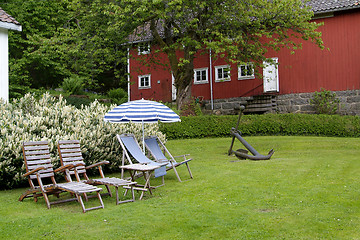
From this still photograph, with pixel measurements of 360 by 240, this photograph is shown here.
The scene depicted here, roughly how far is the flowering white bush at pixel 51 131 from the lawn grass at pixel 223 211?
660 millimetres

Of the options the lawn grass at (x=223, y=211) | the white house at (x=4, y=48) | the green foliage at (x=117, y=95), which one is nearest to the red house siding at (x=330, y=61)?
the green foliage at (x=117, y=95)

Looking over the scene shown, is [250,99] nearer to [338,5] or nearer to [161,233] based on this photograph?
[338,5]

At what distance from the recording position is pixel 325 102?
21453mm

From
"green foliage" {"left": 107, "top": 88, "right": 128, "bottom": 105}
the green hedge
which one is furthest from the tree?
"green foliage" {"left": 107, "top": 88, "right": 128, "bottom": 105}

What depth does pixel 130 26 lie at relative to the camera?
19.0m

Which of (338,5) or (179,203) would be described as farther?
(338,5)

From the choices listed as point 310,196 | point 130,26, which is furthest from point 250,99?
point 310,196

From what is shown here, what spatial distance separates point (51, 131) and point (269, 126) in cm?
1246

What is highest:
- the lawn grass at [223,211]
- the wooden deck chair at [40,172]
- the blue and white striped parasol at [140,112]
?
the blue and white striped parasol at [140,112]

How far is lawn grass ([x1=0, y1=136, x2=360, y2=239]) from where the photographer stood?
16.5 ft

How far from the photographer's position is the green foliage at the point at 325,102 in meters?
21.2

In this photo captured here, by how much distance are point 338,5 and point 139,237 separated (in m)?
19.5

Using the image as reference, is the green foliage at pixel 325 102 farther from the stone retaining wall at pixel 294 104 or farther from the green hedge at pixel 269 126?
the green hedge at pixel 269 126

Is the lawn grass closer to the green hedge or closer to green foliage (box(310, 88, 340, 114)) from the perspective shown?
the green hedge
